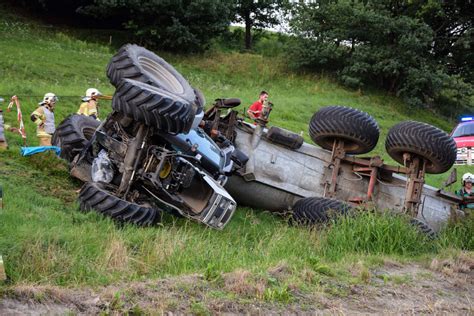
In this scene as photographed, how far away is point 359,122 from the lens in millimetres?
8938

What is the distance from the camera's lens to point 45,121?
380 inches

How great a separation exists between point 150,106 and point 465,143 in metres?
13.0

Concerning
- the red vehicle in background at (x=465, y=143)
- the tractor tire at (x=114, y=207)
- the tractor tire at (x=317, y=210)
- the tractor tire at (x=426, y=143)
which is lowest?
the red vehicle in background at (x=465, y=143)

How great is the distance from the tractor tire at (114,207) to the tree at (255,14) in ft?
101

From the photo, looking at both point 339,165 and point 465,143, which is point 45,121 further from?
point 465,143

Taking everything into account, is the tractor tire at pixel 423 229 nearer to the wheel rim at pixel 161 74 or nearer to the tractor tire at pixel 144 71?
the tractor tire at pixel 144 71

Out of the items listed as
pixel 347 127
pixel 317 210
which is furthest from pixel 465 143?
pixel 317 210

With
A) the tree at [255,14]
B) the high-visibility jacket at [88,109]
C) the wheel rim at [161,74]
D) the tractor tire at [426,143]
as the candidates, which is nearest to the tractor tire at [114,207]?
the wheel rim at [161,74]

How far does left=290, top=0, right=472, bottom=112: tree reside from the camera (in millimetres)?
27828

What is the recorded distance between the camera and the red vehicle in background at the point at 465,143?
673 inches

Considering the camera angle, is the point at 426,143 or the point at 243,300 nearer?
the point at 243,300

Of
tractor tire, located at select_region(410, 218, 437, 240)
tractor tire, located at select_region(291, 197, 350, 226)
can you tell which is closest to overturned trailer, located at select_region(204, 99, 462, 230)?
tractor tire, located at select_region(291, 197, 350, 226)

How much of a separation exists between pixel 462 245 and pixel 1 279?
627cm

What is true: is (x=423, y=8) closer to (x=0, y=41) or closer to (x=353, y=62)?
(x=353, y=62)
